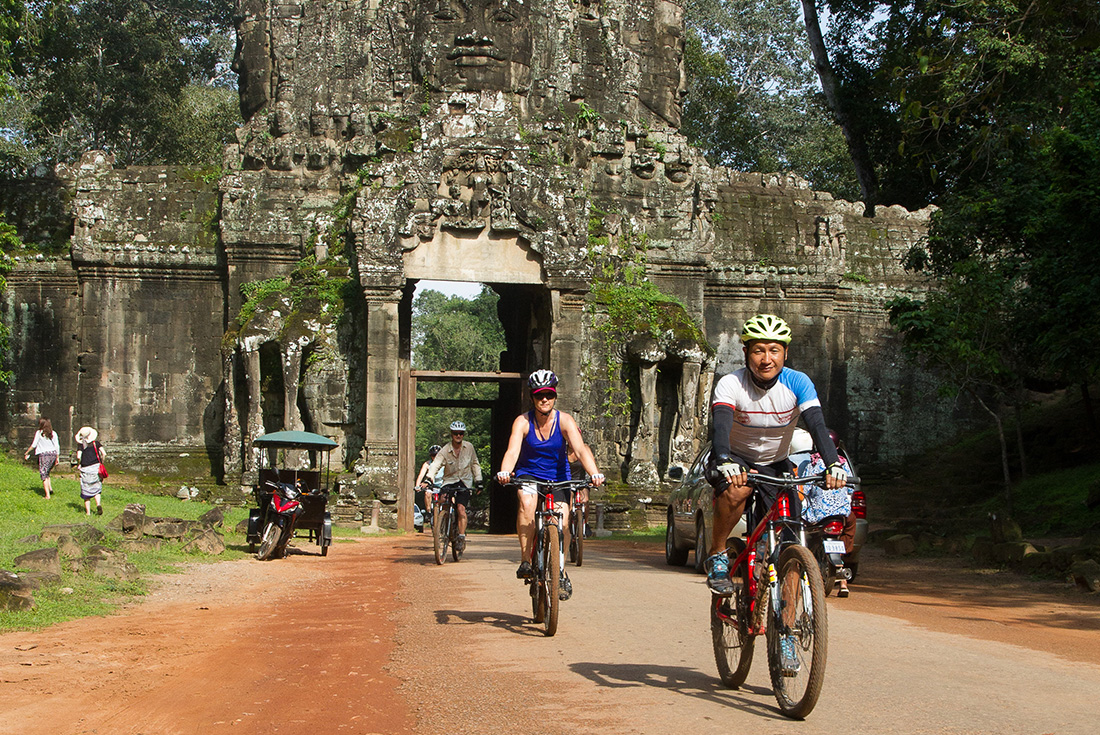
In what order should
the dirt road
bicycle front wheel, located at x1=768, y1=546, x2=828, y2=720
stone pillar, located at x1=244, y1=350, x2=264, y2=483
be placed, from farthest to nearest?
1. stone pillar, located at x1=244, y1=350, x2=264, y2=483
2. the dirt road
3. bicycle front wheel, located at x1=768, y1=546, x2=828, y2=720

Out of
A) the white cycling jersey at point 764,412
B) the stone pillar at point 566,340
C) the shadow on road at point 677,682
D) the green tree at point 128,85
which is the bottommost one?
the shadow on road at point 677,682

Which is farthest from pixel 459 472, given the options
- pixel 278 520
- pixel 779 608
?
pixel 779 608

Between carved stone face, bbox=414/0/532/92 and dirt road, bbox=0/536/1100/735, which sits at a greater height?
carved stone face, bbox=414/0/532/92

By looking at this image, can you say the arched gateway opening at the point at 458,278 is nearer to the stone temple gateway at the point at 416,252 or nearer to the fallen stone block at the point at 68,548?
A: the stone temple gateway at the point at 416,252

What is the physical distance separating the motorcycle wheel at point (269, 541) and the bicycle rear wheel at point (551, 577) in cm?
665

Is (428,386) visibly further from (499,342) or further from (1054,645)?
(1054,645)

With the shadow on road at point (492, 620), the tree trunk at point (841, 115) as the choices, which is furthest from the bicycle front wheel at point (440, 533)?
the tree trunk at point (841, 115)

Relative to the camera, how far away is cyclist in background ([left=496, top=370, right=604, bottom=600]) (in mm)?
8094

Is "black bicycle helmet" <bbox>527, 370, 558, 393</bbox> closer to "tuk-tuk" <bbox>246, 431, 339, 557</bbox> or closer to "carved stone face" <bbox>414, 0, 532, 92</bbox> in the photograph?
"tuk-tuk" <bbox>246, 431, 339, 557</bbox>

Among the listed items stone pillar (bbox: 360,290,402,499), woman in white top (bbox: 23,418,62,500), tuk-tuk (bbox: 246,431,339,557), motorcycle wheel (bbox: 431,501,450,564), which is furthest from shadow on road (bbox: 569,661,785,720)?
woman in white top (bbox: 23,418,62,500)

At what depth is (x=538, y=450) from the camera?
8227 millimetres

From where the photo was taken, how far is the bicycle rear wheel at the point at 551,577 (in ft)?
24.7

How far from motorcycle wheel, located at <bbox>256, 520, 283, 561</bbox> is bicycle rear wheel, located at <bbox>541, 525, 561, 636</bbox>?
665cm

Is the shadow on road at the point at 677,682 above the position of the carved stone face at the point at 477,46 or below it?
below
